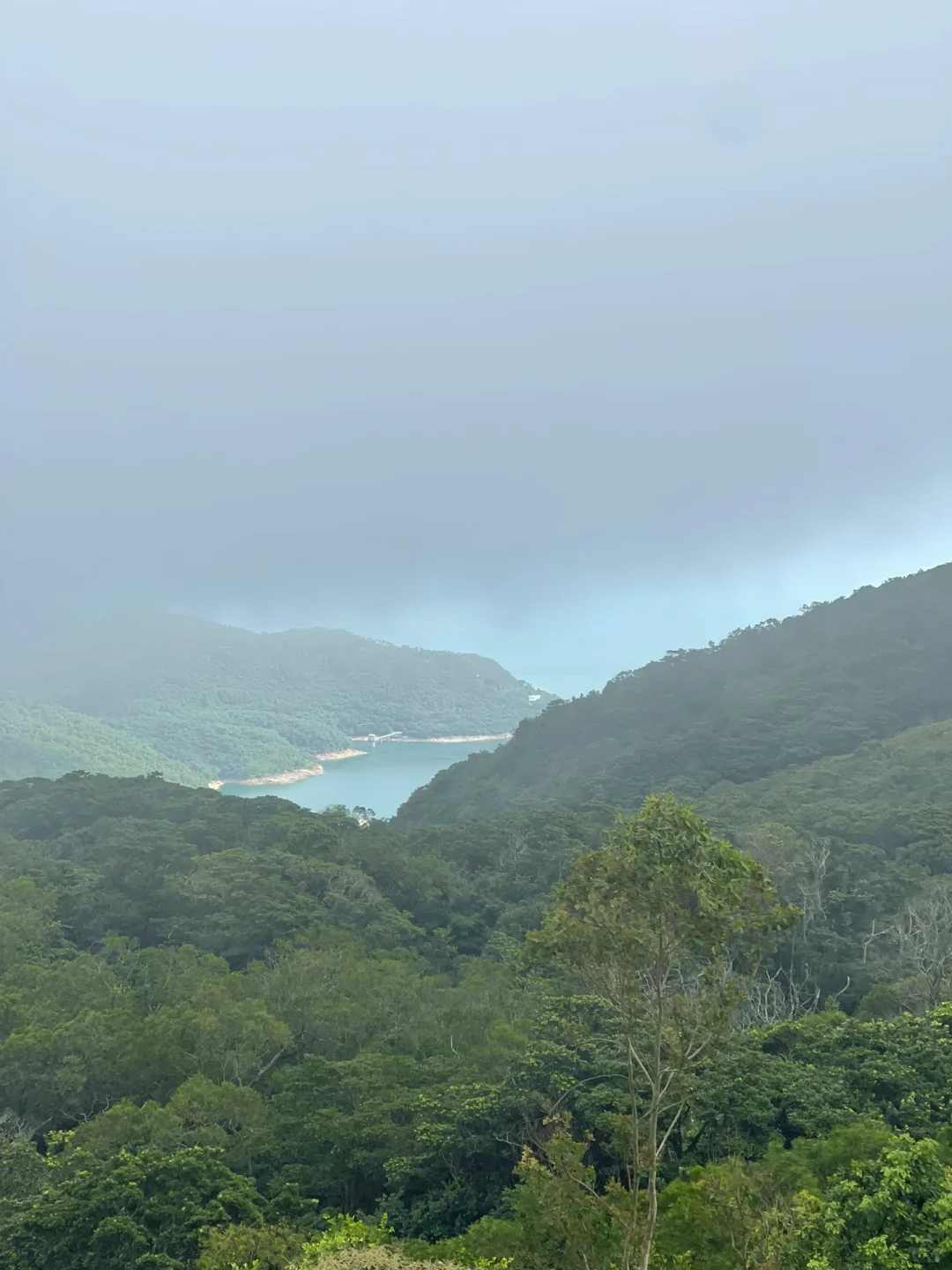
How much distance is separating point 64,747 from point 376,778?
35.1 metres

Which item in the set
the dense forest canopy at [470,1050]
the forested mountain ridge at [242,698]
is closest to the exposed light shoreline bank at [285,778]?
the forested mountain ridge at [242,698]

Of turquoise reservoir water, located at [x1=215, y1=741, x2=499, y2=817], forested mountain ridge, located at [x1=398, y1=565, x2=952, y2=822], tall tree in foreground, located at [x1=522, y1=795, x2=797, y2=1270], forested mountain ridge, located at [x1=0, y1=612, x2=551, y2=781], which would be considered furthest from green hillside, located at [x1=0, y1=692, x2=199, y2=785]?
tall tree in foreground, located at [x1=522, y1=795, x2=797, y2=1270]

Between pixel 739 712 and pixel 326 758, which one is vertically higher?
pixel 326 758

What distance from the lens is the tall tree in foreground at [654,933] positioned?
6.14 meters

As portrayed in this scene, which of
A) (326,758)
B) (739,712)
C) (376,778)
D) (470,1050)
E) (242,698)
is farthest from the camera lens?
(242,698)

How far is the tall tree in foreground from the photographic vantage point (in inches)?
242

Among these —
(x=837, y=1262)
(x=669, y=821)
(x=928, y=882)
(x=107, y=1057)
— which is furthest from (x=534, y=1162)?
(x=928, y=882)

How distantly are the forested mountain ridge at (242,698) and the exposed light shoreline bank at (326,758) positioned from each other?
1.19m

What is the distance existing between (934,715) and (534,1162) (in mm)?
49608

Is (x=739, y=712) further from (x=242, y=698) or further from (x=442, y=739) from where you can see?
(x=242, y=698)

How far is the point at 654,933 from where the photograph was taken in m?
6.31

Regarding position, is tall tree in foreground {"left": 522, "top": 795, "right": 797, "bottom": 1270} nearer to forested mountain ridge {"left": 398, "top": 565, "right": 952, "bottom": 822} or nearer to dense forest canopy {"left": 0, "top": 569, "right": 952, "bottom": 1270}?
dense forest canopy {"left": 0, "top": 569, "right": 952, "bottom": 1270}

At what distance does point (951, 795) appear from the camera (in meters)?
32.4

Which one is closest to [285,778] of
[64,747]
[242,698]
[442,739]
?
[64,747]
